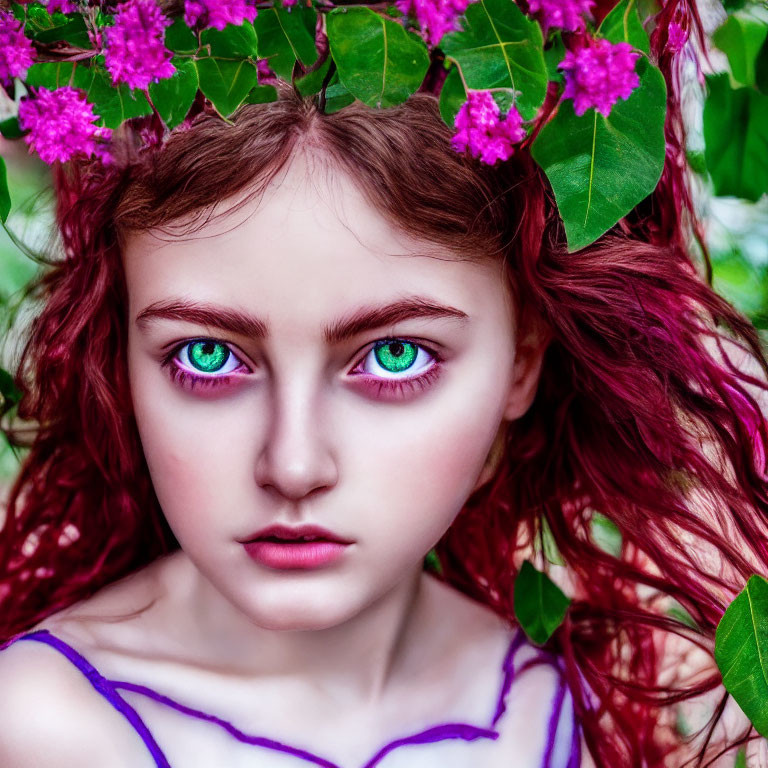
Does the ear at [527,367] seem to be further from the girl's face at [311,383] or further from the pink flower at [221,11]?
the pink flower at [221,11]

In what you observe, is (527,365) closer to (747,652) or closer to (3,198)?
(747,652)

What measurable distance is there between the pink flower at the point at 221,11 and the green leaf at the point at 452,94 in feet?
0.64

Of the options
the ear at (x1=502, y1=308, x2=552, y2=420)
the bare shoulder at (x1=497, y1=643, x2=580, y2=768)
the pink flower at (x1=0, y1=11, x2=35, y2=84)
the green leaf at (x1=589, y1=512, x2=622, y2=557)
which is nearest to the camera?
the pink flower at (x1=0, y1=11, x2=35, y2=84)

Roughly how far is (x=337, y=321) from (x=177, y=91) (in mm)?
278

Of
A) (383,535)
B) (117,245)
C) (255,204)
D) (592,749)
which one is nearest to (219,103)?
(255,204)

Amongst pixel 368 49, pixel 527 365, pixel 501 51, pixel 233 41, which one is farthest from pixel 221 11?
pixel 527 365

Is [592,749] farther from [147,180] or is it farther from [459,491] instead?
[147,180]

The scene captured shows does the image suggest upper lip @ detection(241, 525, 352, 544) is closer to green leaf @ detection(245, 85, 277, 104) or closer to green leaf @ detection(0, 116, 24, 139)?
green leaf @ detection(245, 85, 277, 104)

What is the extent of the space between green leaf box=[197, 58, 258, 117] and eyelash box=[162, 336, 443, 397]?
10.2 inches

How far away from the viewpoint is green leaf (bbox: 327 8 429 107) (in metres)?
1.02

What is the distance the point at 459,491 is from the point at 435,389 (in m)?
0.13

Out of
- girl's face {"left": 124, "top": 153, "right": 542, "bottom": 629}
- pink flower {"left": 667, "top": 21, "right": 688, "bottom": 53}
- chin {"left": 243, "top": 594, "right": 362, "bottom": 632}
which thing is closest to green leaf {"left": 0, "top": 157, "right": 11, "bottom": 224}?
girl's face {"left": 124, "top": 153, "right": 542, "bottom": 629}

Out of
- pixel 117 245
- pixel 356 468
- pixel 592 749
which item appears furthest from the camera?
pixel 592 749

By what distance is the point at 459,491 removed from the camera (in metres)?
1.28
